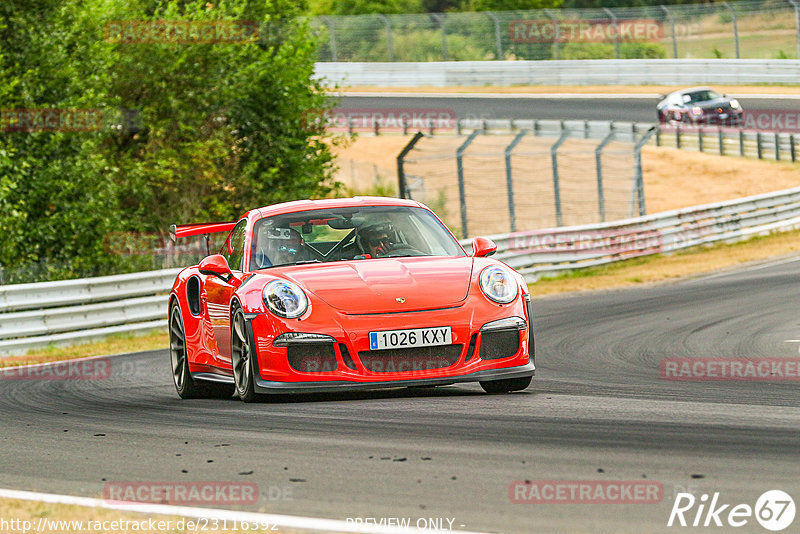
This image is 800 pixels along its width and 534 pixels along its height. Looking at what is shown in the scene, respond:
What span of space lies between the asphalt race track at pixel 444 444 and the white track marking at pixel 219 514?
0.11 m

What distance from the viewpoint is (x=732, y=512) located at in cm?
446

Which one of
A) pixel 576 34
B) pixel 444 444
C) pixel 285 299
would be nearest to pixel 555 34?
pixel 576 34

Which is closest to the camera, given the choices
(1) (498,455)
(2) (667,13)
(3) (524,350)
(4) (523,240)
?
(1) (498,455)

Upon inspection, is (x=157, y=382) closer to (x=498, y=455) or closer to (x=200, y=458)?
(x=200, y=458)

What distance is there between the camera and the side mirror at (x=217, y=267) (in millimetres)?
8508

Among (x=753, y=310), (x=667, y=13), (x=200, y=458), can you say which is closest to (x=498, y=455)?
(x=200, y=458)

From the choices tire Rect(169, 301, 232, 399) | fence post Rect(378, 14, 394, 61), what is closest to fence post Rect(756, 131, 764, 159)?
fence post Rect(378, 14, 394, 61)

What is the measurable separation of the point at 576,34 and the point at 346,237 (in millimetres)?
41162

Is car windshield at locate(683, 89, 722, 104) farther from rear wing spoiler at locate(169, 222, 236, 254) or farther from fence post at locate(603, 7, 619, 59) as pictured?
rear wing spoiler at locate(169, 222, 236, 254)

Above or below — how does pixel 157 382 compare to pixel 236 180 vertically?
above

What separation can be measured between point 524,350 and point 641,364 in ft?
8.92

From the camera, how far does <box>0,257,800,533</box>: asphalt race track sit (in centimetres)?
485

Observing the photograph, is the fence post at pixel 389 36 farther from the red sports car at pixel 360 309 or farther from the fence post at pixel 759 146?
the red sports car at pixel 360 309

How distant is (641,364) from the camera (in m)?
10.4
